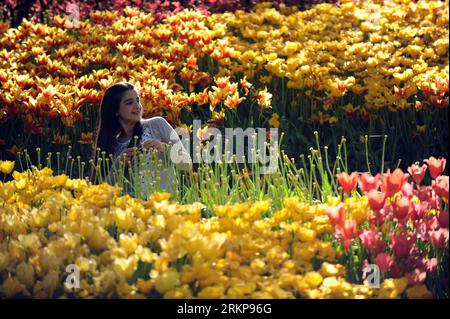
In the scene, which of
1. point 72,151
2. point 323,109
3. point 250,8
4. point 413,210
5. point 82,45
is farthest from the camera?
point 250,8

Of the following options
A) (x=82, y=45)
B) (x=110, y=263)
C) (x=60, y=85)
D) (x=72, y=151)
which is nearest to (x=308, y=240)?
(x=110, y=263)

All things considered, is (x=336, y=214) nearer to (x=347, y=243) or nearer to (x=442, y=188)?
(x=347, y=243)

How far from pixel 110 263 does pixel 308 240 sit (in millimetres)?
707

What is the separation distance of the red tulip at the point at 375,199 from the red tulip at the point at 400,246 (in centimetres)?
11

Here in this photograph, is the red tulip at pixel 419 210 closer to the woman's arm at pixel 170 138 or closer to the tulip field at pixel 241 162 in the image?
the tulip field at pixel 241 162

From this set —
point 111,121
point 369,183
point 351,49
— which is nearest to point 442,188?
point 369,183

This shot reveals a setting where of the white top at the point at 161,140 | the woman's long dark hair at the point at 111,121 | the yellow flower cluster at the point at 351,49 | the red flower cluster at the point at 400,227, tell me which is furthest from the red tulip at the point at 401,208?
the yellow flower cluster at the point at 351,49

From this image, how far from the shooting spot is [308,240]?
3.15 m

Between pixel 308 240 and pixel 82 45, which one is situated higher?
pixel 82 45

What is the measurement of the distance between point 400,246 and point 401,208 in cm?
17

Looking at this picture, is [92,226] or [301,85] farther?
[301,85]

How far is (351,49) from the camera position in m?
6.95
